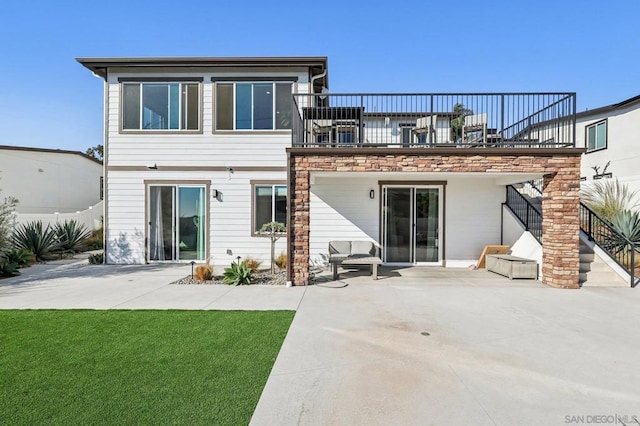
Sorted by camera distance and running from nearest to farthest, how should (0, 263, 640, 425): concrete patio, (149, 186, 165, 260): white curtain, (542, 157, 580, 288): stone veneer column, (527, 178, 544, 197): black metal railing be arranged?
(0, 263, 640, 425): concrete patio, (542, 157, 580, 288): stone veneer column, (527, 178, 544, 197): black metal railing, (149, 186, 165, 260): white curtain

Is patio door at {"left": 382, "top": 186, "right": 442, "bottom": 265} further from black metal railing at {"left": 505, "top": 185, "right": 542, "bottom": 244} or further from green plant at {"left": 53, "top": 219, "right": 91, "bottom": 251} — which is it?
green plant at {"left": 53, "top": 219, "right": 91, "bottom": 251}

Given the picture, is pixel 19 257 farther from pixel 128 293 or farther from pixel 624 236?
pixel 624 236

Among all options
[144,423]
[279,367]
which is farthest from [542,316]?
[144,423]

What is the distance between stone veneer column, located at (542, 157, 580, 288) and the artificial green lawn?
21.2ft

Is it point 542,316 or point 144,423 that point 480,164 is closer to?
point 542,316

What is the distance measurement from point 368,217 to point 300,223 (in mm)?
3318

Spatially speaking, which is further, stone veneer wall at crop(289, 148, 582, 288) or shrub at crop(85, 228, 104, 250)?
shrub at crop(85, 228, 104, 250)

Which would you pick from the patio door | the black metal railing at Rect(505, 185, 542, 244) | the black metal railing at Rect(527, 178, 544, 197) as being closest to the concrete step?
the black metal railing at Rect(505, 185, 542, 244)

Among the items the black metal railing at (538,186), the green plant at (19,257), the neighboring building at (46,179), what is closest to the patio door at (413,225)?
the black metal railing at (538,186)

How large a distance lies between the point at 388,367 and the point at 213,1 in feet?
41.4

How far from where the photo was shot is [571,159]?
7.18 m

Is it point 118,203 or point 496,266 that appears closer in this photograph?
point 496,266

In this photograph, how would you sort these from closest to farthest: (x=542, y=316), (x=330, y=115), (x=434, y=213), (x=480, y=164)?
(x=542, y=316)
(x=480, y=164)
(x=330, y=115)
(x=434, y=213)

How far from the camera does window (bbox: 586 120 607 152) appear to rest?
1580cm
